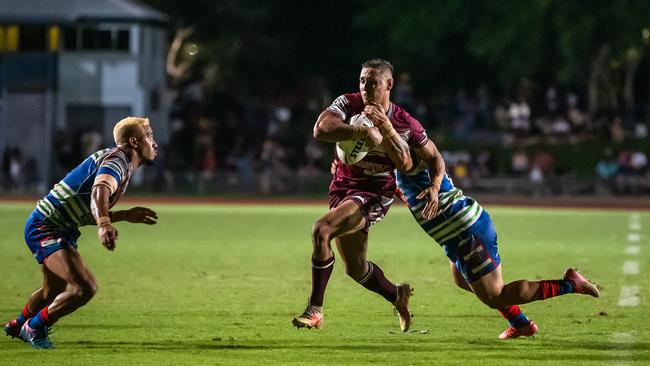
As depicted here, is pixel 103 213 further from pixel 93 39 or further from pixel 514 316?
pixel 93 39

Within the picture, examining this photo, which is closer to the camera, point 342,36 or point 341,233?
point 341,233

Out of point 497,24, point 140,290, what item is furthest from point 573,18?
point 140,290

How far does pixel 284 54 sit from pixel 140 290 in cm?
4143

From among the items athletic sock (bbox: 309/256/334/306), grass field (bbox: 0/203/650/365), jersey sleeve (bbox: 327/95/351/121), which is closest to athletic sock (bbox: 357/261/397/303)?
grass field (bbox: 0/203/650/365)

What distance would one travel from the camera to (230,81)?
183 ft

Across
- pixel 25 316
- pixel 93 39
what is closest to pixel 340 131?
pixel 25 316

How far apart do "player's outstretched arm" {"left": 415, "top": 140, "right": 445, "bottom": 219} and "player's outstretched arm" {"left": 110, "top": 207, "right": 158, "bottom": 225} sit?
5.65 ft

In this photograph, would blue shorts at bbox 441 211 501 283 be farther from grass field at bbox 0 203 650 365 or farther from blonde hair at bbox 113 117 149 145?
blonde hair at bbox 113 117 149 145

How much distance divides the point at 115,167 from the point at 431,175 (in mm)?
2047

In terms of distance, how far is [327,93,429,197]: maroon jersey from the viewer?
10.1m

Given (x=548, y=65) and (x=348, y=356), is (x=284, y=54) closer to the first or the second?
(x=548, y=65)

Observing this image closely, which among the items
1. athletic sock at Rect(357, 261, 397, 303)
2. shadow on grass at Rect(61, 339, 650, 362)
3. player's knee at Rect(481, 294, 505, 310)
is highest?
player's knee at Rect(481, 294, 505, 310)

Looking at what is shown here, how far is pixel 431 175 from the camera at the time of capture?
9.97m

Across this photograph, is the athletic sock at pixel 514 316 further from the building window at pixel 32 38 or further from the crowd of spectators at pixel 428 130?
the building window at pixel 32 38
